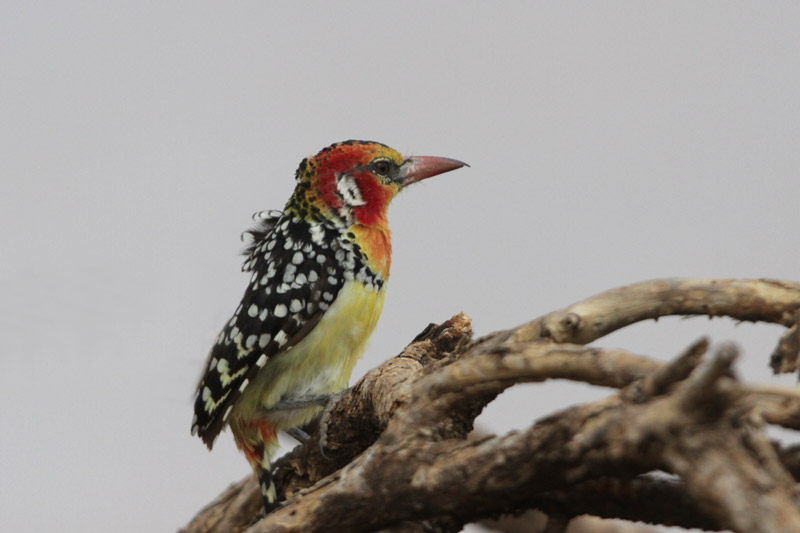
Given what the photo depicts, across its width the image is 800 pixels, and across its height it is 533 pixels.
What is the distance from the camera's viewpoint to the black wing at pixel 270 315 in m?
3.80

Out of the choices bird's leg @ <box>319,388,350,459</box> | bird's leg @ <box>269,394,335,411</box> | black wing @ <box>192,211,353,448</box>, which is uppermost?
black wing @ <box>192,211,353,448</box>

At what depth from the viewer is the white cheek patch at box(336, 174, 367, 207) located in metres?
4.26

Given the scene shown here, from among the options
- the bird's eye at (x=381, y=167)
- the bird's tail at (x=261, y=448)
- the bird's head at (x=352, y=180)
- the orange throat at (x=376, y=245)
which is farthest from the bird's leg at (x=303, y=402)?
the bird's eye at (x=381, y=167)

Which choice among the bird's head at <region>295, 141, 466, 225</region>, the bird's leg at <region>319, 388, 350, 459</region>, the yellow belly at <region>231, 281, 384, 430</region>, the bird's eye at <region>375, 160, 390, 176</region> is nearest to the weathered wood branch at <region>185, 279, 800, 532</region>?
the bird's leg at <region>319, 388, 350, 459</region>

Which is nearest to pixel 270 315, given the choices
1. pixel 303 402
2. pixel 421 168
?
pixel 303 402

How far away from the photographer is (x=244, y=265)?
4430 millimetres

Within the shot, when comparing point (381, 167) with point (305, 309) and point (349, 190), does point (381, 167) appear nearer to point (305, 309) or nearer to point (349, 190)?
point (349, 190)

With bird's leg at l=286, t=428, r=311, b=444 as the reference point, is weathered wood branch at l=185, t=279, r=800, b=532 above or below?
below

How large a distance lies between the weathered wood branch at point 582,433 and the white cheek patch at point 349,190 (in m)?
0.97

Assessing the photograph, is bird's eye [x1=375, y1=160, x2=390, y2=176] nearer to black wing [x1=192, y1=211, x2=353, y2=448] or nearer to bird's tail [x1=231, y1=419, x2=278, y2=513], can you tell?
black wing [x1=192, y1=211, x2=353, y2=448]

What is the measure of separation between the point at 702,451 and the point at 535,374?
686mm

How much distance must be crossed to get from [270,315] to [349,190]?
2.60ft

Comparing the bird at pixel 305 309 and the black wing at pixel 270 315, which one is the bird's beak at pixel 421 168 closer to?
the bird at pixel 305 309

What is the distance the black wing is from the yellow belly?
0.06 m
